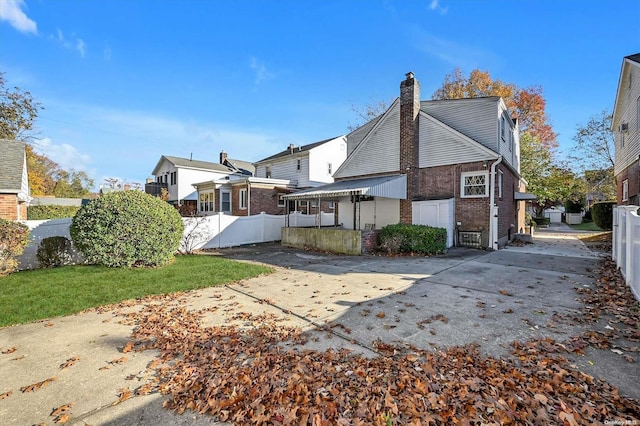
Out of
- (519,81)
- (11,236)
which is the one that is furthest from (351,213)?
(519,81)

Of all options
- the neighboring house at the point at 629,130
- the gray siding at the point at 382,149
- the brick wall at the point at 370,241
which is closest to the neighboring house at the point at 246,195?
the gray siding at the point at 382,149

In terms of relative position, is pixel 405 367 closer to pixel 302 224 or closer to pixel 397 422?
pixel 397 422

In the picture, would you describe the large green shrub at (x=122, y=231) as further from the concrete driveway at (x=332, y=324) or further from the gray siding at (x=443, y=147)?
the gray siding at (x=443, y=147)

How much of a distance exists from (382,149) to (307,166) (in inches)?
322

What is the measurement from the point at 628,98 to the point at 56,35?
23751 mm

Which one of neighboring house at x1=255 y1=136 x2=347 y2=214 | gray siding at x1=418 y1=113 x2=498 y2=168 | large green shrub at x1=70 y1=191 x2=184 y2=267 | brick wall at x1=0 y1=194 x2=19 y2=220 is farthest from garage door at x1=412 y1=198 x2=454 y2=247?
brick wall at x1=0 y1=194 x2=19 y2=220

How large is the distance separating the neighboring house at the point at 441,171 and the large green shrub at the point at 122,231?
706 centimetres

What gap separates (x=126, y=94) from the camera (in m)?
14.9

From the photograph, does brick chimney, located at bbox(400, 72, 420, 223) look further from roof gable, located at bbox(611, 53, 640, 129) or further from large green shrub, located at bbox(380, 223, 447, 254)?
roof gable, located at bbox(611, 53, 640, 129)

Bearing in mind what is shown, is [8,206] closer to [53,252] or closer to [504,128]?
[53,252]

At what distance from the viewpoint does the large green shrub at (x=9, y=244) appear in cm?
702

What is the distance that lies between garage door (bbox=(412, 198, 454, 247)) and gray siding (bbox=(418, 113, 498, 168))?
1.89 m

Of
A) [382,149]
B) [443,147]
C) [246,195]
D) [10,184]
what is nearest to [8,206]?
[10,184]

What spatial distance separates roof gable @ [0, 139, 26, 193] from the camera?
10.7 m
